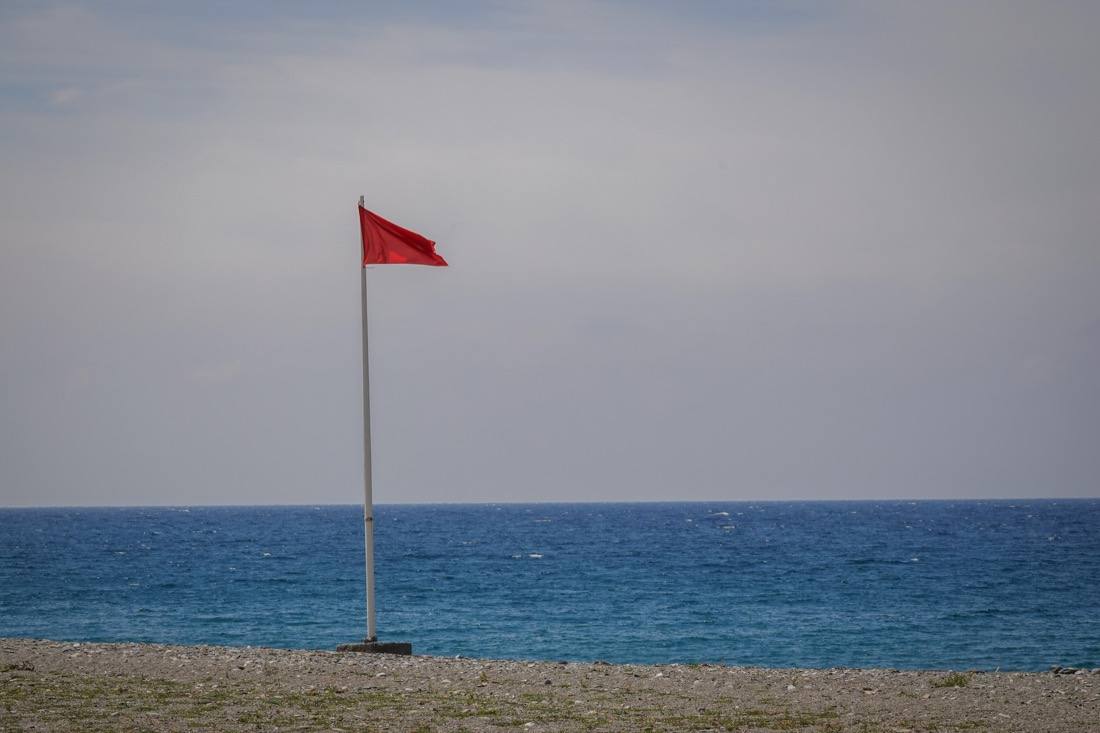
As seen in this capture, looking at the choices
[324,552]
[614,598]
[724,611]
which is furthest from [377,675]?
[324,552]

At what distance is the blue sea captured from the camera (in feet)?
119

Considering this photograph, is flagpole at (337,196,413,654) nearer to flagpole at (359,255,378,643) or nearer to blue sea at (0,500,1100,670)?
flagpole at (359,255,378,643)

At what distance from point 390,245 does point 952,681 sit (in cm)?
1094

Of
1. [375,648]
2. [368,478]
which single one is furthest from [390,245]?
[375,648]

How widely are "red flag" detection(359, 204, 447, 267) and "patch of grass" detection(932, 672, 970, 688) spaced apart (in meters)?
9.97

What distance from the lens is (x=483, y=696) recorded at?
46.3 ft

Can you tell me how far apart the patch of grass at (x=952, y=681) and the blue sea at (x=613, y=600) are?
53.3ft

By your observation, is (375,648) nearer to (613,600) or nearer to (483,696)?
(483,696)

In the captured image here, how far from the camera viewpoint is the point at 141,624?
140ft

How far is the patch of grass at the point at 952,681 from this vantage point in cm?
1561

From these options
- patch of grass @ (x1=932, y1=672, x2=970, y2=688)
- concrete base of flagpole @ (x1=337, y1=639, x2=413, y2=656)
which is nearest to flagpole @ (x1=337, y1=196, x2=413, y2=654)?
concrete base of flagpole @ (x1=337, y1=639, x2=413, y2=656)

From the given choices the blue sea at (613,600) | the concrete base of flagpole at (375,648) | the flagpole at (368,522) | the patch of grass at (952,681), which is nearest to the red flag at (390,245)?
the flagpole at (368,522)

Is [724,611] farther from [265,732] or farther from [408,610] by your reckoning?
[265,732]

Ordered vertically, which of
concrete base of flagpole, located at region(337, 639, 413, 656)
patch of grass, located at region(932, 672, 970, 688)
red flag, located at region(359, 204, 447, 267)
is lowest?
patch of grass, located at region(932, 672, 970, 688)
